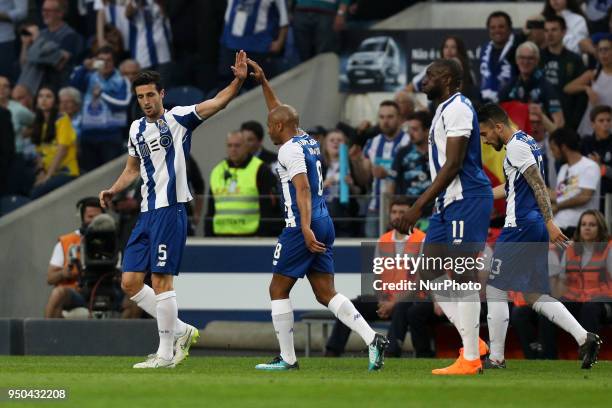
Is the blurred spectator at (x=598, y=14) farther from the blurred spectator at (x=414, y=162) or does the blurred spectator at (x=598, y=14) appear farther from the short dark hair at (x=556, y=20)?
the blurred spectator at (x=414, y=162)

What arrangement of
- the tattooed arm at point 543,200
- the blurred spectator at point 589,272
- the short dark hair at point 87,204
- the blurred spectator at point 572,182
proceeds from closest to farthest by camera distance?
the tattooed arm at point 543,200 → the blurred spectator at point 589,272 → the blurred spectator at point 572,182 → the short dark hair at point 87,204

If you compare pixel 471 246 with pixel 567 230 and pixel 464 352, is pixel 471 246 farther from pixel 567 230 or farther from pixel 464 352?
pixel 567 230

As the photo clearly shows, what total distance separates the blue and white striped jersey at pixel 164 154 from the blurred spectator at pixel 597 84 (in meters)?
7.08

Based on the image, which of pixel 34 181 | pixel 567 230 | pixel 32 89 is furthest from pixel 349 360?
pixel 32 89

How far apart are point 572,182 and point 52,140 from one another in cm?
713

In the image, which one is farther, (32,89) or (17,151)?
(32,89)

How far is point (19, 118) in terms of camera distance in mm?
20938

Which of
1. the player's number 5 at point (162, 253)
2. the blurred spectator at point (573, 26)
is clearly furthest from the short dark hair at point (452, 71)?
the blurred spectator at point (573, 26)

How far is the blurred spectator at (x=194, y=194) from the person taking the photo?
1827cm

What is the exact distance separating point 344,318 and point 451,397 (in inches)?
84.3

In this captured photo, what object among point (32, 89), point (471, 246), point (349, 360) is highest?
point (32, 89)

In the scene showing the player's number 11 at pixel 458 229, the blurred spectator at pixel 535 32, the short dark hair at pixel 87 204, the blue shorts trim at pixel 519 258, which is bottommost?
the blue shorts trim at pixel 519 258

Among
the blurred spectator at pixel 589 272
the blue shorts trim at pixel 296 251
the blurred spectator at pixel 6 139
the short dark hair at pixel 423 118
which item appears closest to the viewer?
the blue shorts trim at pixel 296 251

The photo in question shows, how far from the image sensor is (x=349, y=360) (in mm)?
14039
